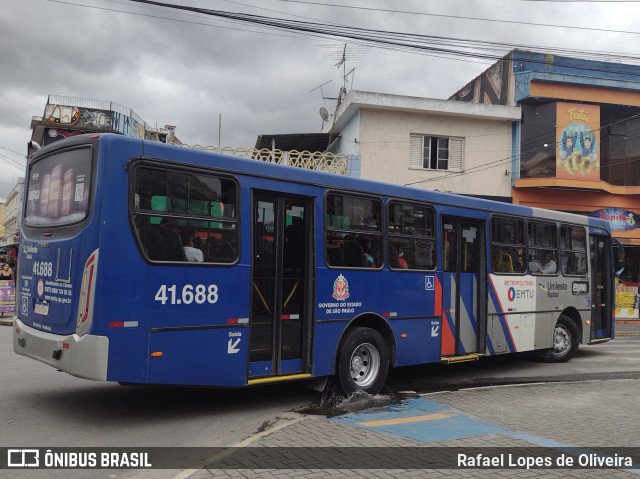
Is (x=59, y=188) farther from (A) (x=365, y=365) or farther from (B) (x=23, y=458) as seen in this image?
(A) (x=365, y=365)

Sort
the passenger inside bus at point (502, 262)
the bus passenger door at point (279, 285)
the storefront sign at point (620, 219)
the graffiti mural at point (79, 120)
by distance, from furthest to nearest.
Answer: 1. the graffiti mural at point (79, 120)
2. the storefront sign at point (620, 219)
3. the passenger inside bus at point (502, 262)
4. the bus passenger door at point (279, 285)

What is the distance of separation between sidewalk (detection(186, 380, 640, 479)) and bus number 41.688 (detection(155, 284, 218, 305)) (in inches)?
61.8

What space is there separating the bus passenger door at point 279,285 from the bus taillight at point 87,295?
1.84m

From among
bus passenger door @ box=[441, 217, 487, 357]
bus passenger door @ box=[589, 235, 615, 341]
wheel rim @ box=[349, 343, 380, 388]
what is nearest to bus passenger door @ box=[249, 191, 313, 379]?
wheel rim @ box=[349, 343, 380, 388]

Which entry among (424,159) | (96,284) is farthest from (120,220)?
(424,159)

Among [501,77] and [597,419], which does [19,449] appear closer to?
[597,419]

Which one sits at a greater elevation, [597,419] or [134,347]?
[134,347]

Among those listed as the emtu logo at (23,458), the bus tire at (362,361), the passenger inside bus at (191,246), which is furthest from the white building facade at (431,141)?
the emtu logo at (23,458)

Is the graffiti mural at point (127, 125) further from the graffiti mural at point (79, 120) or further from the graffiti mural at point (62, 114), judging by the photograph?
the graffiti mural at point (62, 114)

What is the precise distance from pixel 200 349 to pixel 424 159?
1730cm

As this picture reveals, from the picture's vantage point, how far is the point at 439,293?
29.8 ft

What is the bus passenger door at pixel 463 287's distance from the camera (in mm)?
9242

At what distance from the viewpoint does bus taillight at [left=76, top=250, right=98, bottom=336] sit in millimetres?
5633

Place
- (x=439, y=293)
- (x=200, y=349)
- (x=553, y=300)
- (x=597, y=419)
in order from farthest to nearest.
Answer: (x=553, y=300), (x=439, y=293), (x=597, y=419), (x=200, y=349)
